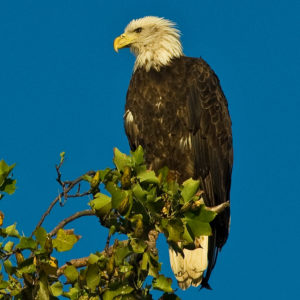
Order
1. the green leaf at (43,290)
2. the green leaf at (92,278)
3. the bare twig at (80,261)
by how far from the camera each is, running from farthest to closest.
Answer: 1. the bare twig at (80,261)
2. the green leaf at (92,278)
3. the green leaf at (43,290)

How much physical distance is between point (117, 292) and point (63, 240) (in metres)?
0.45

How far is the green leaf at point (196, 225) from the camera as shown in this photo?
4.68m

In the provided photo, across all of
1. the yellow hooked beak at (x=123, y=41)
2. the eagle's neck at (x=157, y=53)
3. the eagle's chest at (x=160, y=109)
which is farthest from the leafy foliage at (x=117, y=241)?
the yellow hooked beak at (x=123, y=41)

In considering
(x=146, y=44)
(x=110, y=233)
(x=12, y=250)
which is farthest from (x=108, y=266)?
(x=146, y=44)

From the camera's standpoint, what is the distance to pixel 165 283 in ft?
15.1

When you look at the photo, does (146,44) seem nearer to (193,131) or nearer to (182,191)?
(193,131)

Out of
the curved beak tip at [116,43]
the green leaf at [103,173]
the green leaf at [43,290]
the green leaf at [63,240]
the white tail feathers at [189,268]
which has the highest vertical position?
the curved beak tip at [116,43]

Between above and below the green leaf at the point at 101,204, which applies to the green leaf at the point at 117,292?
below

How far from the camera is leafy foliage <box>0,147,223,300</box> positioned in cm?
409

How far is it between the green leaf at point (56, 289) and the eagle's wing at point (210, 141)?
3.64 m

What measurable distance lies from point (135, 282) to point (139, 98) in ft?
11.1

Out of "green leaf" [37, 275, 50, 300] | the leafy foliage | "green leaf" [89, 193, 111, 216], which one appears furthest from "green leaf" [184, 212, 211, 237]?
"green leaf" [37, 275, 50, 300]

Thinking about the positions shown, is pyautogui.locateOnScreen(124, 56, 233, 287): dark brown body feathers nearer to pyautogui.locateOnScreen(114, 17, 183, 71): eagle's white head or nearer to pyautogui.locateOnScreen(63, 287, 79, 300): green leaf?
pyautogui.locateOnScreen(114, 17, 183, 71): eagle's white head

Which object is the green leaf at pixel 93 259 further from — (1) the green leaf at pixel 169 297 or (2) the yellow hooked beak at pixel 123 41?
(2) the yellow hooked beak at pixel 123 41
